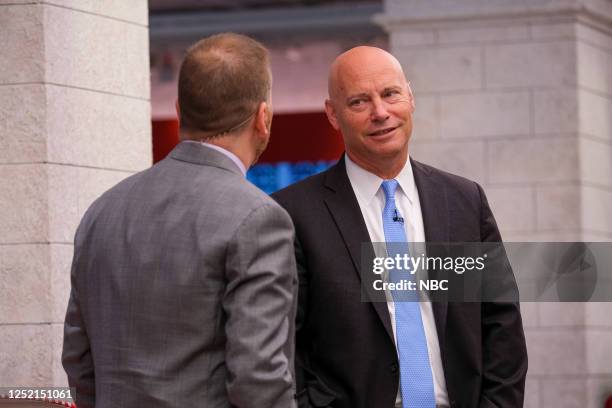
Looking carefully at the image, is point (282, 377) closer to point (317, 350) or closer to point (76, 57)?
point (317, 350)

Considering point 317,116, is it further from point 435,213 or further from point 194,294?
point 194,294

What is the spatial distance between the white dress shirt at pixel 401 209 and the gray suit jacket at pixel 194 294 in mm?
735

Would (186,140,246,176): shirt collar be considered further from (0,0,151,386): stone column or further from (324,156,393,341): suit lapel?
(0,0,151,386): stone column

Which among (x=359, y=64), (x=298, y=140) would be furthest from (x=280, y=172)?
(x=359, y=64)

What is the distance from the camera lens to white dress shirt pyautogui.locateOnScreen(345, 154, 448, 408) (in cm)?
293

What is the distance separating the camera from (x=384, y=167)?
3043mm

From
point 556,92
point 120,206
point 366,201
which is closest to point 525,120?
point 556,92

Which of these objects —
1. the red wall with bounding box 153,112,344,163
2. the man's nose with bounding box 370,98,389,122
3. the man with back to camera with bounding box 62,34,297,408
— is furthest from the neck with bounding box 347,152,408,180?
the red wall with bounding box 153,112,344,163

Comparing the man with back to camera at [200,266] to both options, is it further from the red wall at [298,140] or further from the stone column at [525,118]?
the red wall at [298,140]

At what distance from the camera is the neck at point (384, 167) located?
3.04m

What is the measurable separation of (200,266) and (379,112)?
962mm

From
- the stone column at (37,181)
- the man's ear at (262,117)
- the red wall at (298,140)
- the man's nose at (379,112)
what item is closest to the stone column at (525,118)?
the stone column at (37,181)

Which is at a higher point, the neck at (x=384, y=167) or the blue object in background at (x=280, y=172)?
the blue object in background at (x=280, y=172)

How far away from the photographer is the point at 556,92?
7.06 m
